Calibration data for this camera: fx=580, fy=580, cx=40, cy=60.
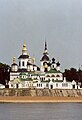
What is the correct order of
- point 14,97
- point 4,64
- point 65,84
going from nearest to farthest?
point 14,97, point 65,84, point 4,64

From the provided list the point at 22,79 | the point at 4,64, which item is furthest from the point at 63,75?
the point at 4,64

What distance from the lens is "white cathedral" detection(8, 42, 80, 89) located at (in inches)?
4387

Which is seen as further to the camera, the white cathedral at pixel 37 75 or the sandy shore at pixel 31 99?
the white cathedral at pixel 37 75

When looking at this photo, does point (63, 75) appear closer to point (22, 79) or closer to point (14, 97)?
point (22, 79)

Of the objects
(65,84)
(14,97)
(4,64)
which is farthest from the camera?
(4,64)

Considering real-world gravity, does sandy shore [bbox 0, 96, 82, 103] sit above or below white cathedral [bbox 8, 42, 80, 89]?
below

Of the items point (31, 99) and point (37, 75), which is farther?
point (37, 75)

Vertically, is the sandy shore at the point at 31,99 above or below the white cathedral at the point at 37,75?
below

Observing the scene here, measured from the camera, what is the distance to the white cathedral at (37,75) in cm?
11144

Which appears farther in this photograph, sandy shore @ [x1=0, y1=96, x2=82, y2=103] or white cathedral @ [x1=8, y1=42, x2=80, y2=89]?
white cathedral @ [x1=8, y1=42, x2=80, y2=89]

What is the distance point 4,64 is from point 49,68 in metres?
17.4

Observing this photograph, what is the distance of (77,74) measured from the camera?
412 feet

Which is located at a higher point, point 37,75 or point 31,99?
point 37,75

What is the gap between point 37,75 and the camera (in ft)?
383
